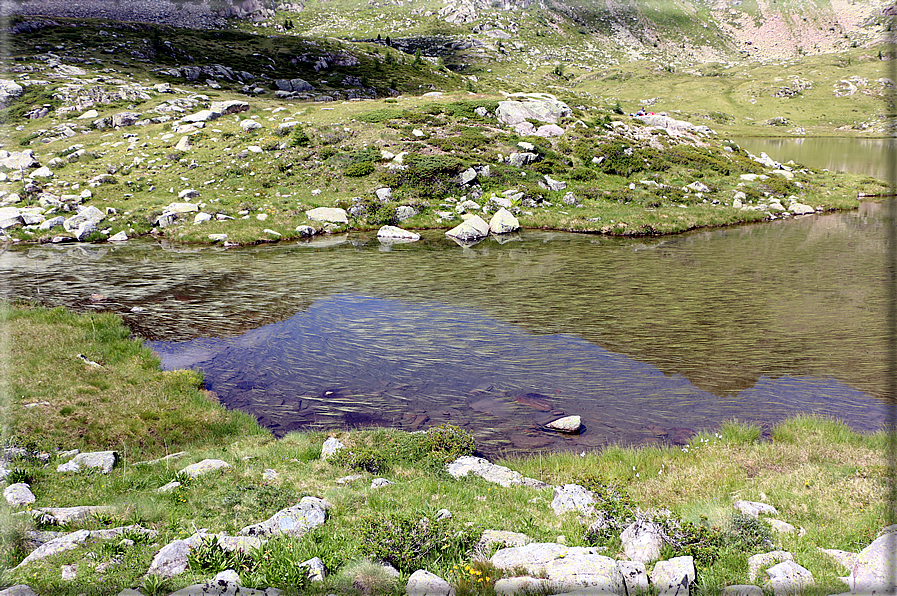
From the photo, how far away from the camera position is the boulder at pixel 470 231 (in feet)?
109

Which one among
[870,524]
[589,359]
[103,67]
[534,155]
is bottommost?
[589,359]

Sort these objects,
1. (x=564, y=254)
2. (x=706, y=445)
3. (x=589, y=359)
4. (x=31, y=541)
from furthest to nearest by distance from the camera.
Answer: (x=564, y=254)
(x=589, y=359)
(x=706, y=445)
(x=31, y=541)

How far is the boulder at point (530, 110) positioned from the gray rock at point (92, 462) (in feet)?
162

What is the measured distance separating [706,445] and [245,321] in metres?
17.5

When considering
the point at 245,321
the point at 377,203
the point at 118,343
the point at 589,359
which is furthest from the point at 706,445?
the point at 377,203

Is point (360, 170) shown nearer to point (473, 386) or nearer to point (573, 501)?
point (473, 386)

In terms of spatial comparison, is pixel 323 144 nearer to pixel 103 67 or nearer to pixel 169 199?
pixel 169 199

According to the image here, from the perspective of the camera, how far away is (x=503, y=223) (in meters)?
35.1

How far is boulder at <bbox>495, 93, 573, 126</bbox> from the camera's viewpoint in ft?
171

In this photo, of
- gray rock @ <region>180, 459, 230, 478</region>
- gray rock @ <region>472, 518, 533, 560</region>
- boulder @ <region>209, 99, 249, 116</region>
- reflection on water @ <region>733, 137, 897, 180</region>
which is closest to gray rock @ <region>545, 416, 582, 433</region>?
gray rock @ <region>472, 518, 533, 560</region>

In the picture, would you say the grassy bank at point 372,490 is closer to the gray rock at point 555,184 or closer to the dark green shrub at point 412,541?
the dark green shrub at point 412,541

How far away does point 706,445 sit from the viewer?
35.5 feet

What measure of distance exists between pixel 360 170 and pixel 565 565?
39477 mm

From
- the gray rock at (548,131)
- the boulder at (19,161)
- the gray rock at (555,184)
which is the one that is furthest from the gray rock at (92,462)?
the gray rock at (548,131)
